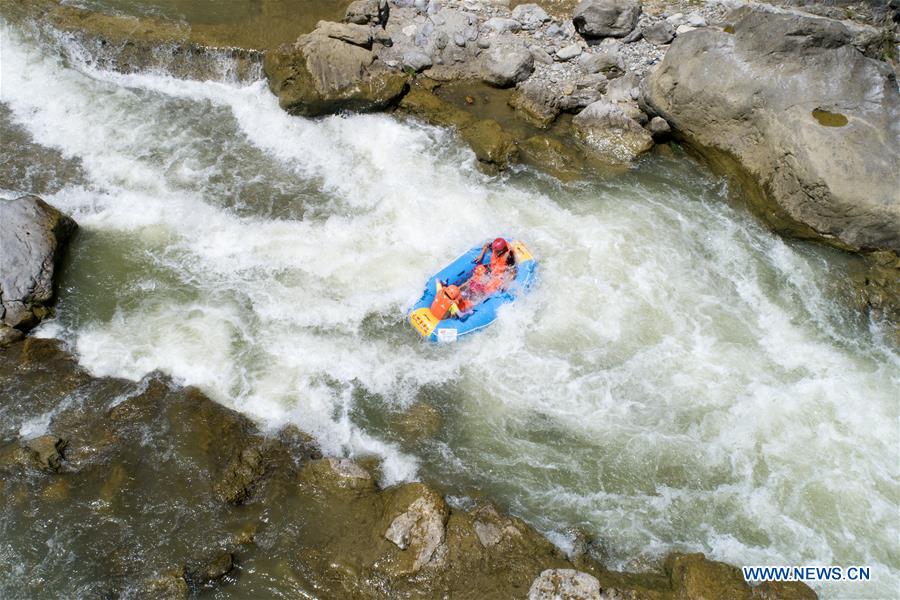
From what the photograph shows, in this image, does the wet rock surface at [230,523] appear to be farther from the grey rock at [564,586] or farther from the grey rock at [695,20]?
the grey rock at [695,20]

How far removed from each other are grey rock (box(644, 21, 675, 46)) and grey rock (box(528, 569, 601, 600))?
10.9 meters

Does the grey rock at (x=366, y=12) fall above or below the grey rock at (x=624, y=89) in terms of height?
above

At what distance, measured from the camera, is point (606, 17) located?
12680mm

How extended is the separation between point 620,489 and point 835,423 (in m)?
3.09

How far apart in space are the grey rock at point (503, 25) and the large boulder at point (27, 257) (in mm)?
8849

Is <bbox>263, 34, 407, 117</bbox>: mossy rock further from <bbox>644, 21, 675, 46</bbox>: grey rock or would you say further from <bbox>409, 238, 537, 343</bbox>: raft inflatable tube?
<bbox>644, 21, 675, 46</bbox>: grey rock

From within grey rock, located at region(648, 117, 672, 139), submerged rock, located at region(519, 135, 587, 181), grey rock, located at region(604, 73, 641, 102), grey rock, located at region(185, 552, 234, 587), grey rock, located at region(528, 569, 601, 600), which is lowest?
grey rock, located at region(185, 552, 234, 587)

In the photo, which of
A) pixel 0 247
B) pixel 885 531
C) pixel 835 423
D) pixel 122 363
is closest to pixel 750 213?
pixel 835 423

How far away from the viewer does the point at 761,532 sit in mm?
7008

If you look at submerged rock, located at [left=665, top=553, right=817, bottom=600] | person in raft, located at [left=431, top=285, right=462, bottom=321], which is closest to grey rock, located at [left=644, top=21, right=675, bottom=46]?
person in raft, located at [left=431, top=285, right=462, bottom=321]

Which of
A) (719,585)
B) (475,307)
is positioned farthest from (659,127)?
(719,585)

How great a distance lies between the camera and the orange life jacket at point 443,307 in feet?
28.3

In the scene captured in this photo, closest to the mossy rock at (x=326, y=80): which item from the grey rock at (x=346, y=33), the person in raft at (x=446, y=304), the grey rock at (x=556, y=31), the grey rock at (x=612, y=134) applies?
the grey rock at (x=346, y=33)

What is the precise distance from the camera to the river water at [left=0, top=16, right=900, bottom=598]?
7.33 metres
